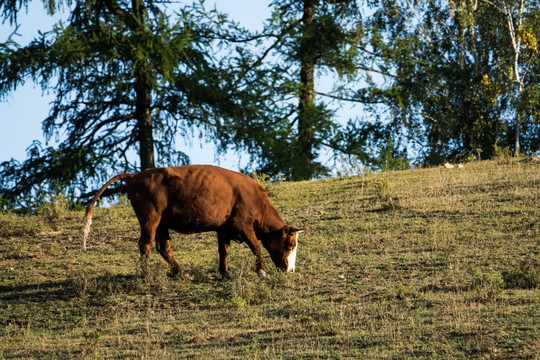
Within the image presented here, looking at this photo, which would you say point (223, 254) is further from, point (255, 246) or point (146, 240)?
point (146, 240)

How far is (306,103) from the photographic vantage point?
97.6 ft

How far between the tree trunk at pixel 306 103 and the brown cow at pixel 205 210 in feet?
47.4

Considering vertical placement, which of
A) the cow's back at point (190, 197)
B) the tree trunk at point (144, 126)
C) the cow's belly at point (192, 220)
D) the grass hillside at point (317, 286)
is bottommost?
the grass hillside at point (317, 286)

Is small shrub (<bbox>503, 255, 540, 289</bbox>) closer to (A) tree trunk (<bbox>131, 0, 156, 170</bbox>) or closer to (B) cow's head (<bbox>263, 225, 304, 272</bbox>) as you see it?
(B) cow's head (<bbox>263, 225, 304, 272</bbox>)

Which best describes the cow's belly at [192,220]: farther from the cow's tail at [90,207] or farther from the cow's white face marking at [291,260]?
the cow's white face marking at [291,260]

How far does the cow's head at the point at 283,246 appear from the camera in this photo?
1376cm

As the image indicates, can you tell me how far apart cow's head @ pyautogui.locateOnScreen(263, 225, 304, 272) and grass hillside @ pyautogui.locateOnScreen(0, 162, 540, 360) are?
30 cm

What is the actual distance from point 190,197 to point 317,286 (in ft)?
8.09

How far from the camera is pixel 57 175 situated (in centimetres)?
2762

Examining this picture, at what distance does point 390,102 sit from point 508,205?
14.8 metres

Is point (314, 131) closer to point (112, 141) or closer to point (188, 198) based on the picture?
point (112, 141)

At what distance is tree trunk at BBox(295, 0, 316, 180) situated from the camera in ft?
95.6

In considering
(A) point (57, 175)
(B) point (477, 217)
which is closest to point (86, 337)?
(B) point (477, 217)

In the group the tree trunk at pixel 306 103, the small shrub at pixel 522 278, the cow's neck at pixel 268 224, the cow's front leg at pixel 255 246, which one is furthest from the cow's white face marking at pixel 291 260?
the tree trunk at pixel 306 103
